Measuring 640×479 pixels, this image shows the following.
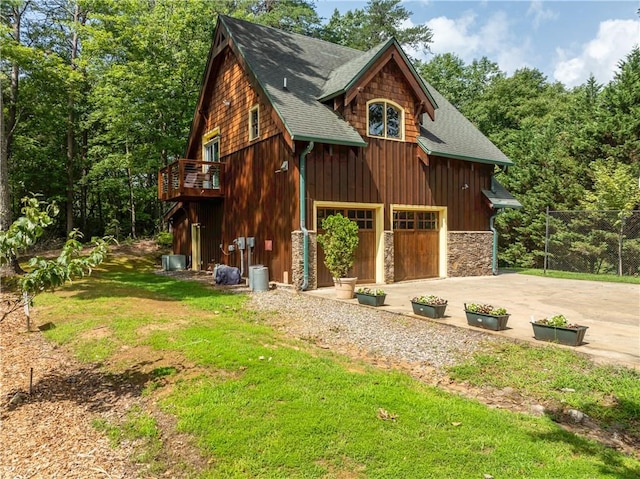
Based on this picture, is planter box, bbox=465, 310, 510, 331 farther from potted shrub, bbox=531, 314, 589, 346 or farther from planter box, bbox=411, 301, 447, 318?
planter box, bbox=411, 301, 447, 318

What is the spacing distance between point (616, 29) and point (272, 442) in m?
16.2

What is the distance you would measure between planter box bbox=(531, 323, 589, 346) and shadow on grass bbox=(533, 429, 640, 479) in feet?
8.33

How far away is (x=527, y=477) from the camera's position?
2832 mm

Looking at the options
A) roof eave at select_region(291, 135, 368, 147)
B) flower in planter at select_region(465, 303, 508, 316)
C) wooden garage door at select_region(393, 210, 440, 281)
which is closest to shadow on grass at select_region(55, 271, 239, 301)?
roof eave at select_region(291, 135, 368, 147)

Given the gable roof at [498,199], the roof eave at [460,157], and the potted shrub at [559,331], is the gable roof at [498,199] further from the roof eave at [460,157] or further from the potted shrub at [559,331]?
the potted shrub at [559,331]

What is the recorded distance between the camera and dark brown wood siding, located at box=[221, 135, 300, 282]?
11.7 meters


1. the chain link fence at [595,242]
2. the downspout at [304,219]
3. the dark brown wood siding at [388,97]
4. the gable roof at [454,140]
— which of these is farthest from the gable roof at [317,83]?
the chain link fence at [595,242]

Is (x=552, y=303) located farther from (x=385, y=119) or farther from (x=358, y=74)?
(x=358, y=74)

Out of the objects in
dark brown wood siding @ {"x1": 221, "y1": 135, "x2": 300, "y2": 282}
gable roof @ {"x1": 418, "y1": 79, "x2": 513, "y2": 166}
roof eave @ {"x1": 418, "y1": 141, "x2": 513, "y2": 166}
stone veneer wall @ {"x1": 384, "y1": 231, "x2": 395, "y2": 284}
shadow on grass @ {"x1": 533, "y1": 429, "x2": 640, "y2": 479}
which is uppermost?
gable roof @ {"x1": 418, "y1": 79, "x2": 513, "y2": 166}

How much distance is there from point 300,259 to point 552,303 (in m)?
6.24

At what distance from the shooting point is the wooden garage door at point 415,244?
13336 millimetres

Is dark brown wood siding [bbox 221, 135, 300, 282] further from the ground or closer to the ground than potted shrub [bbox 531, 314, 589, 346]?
further from the ground

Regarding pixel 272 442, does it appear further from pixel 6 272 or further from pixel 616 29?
pixel 616 29

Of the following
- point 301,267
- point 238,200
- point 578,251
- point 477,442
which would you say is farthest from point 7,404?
point 578,251
